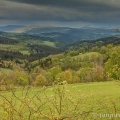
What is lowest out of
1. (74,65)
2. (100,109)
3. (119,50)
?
(74,65)

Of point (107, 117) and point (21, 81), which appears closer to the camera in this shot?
point (107, 117)

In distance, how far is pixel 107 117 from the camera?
1492cm

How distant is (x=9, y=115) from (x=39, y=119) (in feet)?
2.61

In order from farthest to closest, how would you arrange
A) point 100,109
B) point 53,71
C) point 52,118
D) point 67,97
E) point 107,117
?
point 53,71 → point 100,109 → point 107,117 → point 67,97 → point 52,118

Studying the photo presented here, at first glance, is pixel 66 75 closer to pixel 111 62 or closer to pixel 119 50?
pixel 111 62

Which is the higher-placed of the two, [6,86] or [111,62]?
[6,86]

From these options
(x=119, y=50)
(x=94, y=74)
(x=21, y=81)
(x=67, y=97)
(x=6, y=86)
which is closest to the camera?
(x=67, y=97)

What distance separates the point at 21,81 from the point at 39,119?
262 feet

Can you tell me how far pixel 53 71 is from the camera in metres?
99.3

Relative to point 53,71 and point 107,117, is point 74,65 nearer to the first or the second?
point 53,71

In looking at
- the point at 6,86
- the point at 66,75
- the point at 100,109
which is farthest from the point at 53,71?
the point at 6,86

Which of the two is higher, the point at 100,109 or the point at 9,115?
the point at 9,115

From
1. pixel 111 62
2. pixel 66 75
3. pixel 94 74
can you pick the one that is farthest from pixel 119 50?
pixel 66 75

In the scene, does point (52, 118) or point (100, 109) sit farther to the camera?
point (100, 109)
